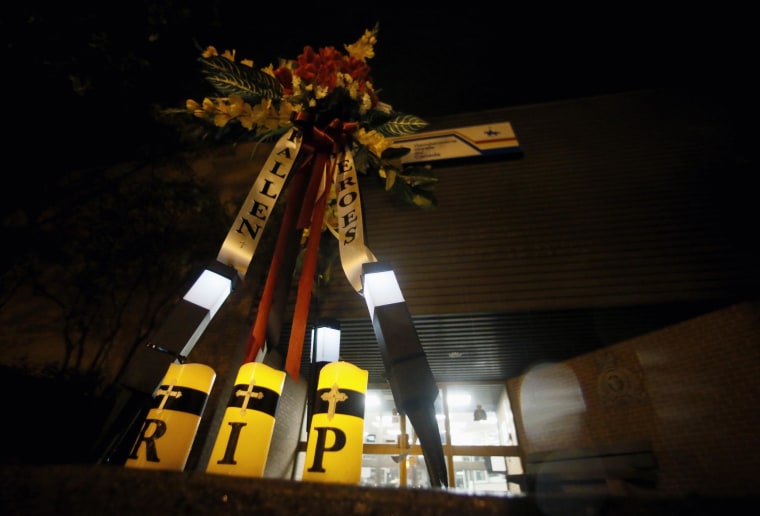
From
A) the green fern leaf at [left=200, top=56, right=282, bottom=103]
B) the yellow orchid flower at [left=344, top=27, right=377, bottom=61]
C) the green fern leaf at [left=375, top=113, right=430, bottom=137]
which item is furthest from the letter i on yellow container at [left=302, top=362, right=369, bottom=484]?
the yellow orchid flower at [left=344, top=27, right=377, bottom=61]

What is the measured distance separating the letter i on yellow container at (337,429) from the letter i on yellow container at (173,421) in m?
0.35

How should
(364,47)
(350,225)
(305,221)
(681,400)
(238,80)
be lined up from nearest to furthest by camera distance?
(350,225) < (305,221) < (238,80) < (364,47) < (681,400)

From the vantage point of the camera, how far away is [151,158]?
4168 mm

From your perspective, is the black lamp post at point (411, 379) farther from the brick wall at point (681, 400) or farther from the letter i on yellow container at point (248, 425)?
the brick wall at point (681, 400)

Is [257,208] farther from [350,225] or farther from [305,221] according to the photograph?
[350,225]

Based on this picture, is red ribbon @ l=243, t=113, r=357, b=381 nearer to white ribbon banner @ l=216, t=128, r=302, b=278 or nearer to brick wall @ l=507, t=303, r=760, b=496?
white ribbon banner @ l=216, t=128, r=302, b=278

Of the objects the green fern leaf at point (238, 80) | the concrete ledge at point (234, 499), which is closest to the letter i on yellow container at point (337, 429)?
the concrete ledge at point (234, 499)

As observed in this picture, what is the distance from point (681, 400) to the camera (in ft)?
10.9

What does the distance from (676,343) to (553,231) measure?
185cm

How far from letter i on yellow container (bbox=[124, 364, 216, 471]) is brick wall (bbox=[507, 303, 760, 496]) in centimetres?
399

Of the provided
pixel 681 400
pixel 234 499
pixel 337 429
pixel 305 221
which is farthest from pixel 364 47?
pixel 681 400

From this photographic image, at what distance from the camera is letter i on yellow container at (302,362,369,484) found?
2.73 ft

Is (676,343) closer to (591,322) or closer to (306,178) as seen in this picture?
(591,322)

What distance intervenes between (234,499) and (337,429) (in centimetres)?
35
